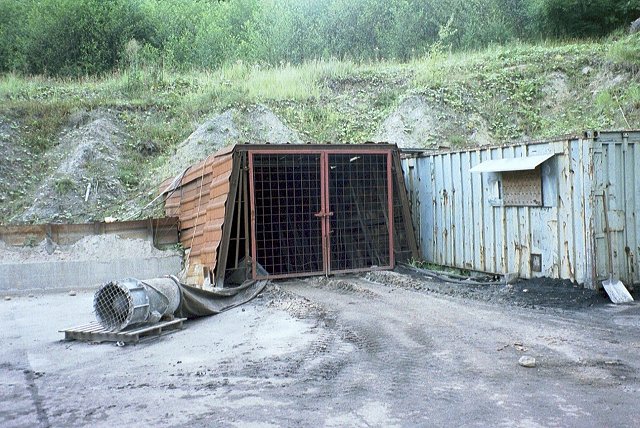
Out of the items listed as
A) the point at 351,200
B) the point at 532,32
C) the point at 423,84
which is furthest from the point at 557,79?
the point at 351,200

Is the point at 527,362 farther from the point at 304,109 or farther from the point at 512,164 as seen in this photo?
the point at 304,109

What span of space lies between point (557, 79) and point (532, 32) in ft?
31.2

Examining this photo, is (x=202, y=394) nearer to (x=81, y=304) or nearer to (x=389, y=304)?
(x=389, y=304)

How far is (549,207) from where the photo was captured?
9656 mm

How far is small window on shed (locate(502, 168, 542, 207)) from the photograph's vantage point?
387 inches

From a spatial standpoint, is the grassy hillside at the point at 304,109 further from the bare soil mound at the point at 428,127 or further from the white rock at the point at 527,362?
the white rock at the point at 527,362

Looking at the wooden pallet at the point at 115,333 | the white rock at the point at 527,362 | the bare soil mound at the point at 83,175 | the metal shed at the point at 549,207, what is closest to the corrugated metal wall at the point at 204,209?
the wooden pallet at the point at 115,333

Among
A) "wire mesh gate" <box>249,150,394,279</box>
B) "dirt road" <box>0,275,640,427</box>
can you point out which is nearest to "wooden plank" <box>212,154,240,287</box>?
"wire mesh gate" <box>249,150,394,279</box>

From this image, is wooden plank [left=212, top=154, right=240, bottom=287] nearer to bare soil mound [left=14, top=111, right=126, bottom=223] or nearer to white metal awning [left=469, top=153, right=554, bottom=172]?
white metal awning [left=469, top=153, right=554, bottom=172]

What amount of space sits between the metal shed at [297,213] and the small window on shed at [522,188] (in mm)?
2903

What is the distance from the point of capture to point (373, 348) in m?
6.92

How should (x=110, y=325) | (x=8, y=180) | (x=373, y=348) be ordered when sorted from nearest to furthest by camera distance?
(x=373, y=348), (x=110, y=325), (x=8, y=180)

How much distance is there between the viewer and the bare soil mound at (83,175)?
17219 mm

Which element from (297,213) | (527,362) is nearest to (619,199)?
(527,362)
